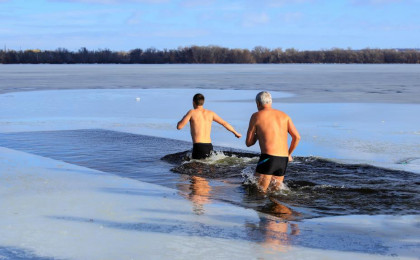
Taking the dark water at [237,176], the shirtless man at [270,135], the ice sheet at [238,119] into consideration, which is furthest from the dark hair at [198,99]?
the shirtless man at [270,135]

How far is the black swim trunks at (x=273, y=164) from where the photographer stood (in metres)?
7.21

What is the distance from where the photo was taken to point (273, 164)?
7.23 m

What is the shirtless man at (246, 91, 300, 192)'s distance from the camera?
282 inches

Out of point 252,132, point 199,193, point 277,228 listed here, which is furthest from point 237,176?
point 277,228

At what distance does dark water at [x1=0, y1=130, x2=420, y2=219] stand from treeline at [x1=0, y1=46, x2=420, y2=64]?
81108 millimetres

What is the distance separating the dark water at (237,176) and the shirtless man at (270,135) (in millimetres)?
392

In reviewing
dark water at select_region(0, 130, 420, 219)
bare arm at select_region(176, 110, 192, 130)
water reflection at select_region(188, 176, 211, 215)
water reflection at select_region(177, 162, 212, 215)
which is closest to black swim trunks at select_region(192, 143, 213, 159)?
dark water at select_region(0, 130, 420, 219)

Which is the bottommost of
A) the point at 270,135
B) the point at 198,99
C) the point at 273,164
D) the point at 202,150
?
the point at 202,150

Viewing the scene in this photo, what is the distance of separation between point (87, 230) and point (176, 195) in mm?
1899

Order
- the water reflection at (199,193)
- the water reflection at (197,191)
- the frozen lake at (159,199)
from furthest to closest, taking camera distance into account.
Answer: the water reflection at (197,191) < the water reflection at (199,193) < the frozen lake at (159,199)

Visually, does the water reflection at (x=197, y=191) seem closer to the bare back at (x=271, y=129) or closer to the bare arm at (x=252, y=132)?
the bare arm at (x=252, y=132)

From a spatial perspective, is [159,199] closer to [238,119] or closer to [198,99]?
[198,99]

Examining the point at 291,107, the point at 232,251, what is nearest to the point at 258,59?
the point at 291,107

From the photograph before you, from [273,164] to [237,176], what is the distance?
61.3 inches
